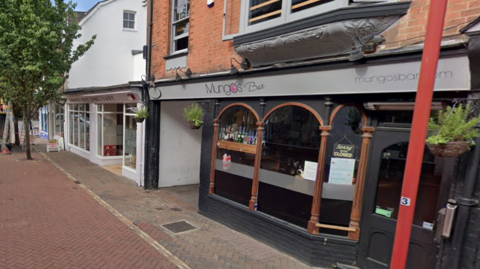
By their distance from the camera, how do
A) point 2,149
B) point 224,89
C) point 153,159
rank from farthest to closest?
point 2,149 < point 153,159 < point 224,89

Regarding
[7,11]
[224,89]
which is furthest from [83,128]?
[224,89]

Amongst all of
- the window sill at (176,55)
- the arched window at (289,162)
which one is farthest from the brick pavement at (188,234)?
the window sill at (176,55)

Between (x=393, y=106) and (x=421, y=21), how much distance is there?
1059 mm

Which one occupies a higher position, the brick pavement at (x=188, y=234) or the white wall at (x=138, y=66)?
the white wall at (x=138, y=66)

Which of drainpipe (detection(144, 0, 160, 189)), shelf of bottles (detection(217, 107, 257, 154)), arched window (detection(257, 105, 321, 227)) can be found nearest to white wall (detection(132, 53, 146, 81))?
drainpipe (detection(144, 0, 160, 189))

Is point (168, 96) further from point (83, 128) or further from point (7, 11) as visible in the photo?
point (83, 128)

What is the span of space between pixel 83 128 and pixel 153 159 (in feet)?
26.5

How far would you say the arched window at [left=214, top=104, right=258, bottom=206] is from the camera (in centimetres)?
549

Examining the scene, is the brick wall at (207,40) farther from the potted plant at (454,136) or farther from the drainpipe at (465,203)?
the drainpipe at (465,203)

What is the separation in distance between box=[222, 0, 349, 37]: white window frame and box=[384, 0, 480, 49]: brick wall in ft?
2.63

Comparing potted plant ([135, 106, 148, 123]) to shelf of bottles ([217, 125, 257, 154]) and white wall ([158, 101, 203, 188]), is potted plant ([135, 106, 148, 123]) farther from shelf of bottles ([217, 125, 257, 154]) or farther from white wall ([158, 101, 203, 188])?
shelf of bottles ([217, 125, 257, 154])

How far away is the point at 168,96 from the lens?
730cm

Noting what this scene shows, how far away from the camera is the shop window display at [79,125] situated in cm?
1347

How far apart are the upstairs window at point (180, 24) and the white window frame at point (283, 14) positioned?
1923mm
